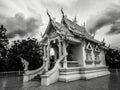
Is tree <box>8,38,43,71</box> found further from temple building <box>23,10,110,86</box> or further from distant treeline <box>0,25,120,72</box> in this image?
temple building <box>23,10,110,86</box>

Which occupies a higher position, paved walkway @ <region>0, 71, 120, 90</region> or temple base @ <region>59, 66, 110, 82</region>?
temple base @ <region>59, 66, 110, 82</region>

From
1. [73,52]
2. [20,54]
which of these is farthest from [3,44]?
[73,52]

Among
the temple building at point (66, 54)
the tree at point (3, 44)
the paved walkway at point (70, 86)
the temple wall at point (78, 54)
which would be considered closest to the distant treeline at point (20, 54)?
the tree at point (3, 44)

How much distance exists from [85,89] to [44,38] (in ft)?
21.1

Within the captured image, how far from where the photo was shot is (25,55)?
16.6 m

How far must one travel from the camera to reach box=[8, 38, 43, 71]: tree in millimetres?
16652

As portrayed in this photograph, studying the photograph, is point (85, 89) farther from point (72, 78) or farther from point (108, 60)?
point (108, 60)

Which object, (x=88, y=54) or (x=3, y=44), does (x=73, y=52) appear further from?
(x=3, y=44)

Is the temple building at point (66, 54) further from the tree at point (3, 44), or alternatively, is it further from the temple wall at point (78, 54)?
the tree at point (3, 44)

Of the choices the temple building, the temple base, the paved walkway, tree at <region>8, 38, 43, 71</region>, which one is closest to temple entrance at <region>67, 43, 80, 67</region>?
the temple building

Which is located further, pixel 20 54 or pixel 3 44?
pixel 3 44

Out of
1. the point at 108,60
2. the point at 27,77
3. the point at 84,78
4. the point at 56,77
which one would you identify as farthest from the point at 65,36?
the point at 108,60

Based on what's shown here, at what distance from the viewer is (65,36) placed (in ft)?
27.1

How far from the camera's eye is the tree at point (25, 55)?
1665 cm
